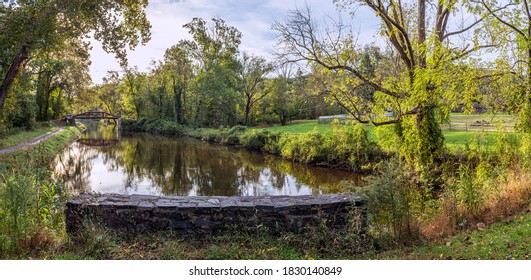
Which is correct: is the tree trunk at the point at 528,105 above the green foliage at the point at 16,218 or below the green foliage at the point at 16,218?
above

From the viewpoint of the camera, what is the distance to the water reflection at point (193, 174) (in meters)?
11.9

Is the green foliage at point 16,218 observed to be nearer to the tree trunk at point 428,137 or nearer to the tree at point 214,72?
the tree trunk at point 428,137

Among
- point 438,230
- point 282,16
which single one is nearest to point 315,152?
point 282,16

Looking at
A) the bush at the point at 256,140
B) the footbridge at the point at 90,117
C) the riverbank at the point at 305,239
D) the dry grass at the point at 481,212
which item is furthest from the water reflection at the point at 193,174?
the footbridge at the point at 90,117

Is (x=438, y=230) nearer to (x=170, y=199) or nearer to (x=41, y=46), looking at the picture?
(x=170, y=199)

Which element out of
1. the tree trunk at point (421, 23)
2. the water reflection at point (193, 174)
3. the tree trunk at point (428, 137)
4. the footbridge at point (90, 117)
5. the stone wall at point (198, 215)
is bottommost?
the water reflection at point (193, 174)

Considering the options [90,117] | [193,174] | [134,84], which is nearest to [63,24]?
[193,174]

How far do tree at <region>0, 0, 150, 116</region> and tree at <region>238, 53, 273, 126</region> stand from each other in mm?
22922

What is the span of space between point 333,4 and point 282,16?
148cm

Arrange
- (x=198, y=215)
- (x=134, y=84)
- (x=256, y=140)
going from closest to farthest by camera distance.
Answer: (x=198, y=215)
(x=256, y=140)
(x=134, y=84)

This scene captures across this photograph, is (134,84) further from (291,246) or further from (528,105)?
(291,246)

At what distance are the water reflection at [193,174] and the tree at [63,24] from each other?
4396mm

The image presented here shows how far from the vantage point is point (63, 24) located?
1073cm

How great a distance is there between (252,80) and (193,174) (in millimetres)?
20923
